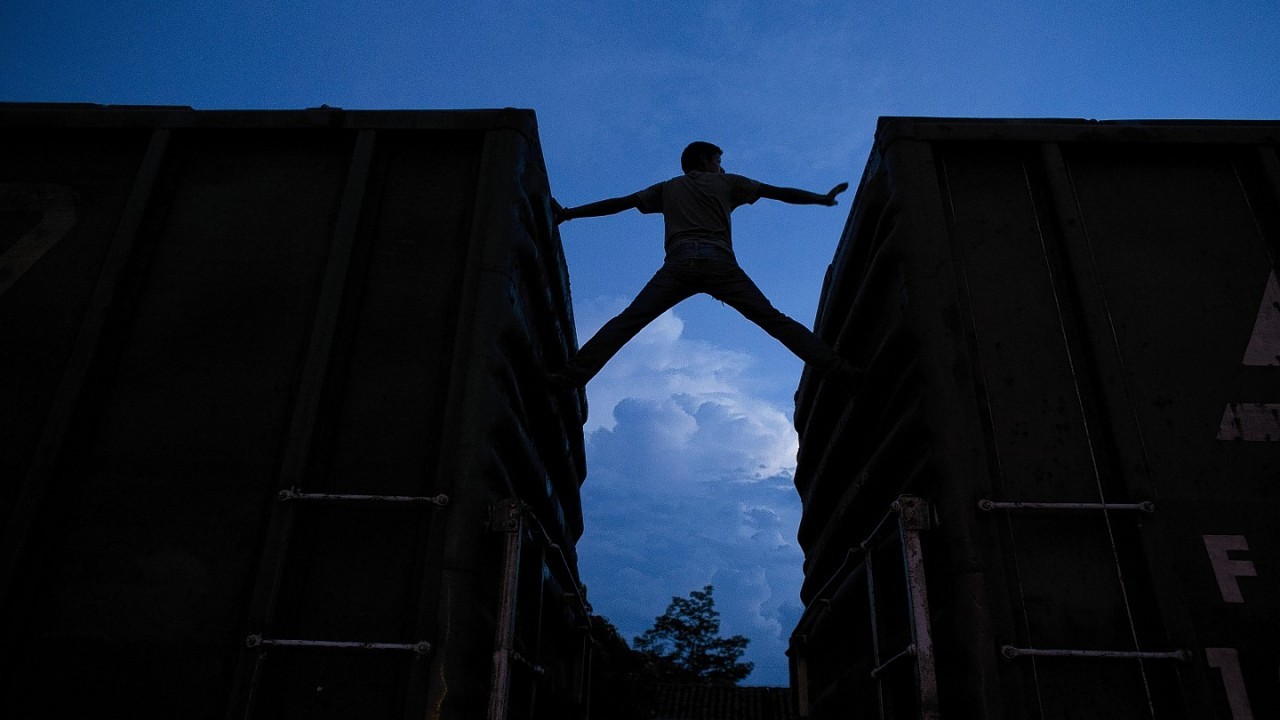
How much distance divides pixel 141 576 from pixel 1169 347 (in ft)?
13.9

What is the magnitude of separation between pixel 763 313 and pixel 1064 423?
1.55 metres

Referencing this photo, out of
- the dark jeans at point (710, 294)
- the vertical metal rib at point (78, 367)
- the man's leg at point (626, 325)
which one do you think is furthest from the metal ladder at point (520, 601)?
the vertical metal rib at point (78, 367)

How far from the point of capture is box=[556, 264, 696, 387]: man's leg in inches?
155

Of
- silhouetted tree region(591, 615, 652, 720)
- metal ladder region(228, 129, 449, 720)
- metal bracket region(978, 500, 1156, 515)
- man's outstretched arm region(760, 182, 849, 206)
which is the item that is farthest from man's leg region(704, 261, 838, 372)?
silhouetted tree region(591, 615, 652, 720)

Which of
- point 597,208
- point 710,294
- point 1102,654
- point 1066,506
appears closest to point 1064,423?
point 1066,506

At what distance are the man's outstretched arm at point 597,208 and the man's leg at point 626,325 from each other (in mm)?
573

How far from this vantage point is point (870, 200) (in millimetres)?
4035

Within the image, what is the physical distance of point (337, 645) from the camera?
272 centimetres

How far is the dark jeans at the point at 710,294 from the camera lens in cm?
404

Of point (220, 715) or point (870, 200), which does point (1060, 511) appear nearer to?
point (870, 200)

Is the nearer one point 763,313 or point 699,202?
point 763,313

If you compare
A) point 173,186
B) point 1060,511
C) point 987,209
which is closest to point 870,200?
point 987,209

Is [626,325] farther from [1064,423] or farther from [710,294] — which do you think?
[1064,423]

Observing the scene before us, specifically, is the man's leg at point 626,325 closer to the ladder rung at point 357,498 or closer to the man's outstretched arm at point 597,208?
the man's outstretched arm at point 597,208
